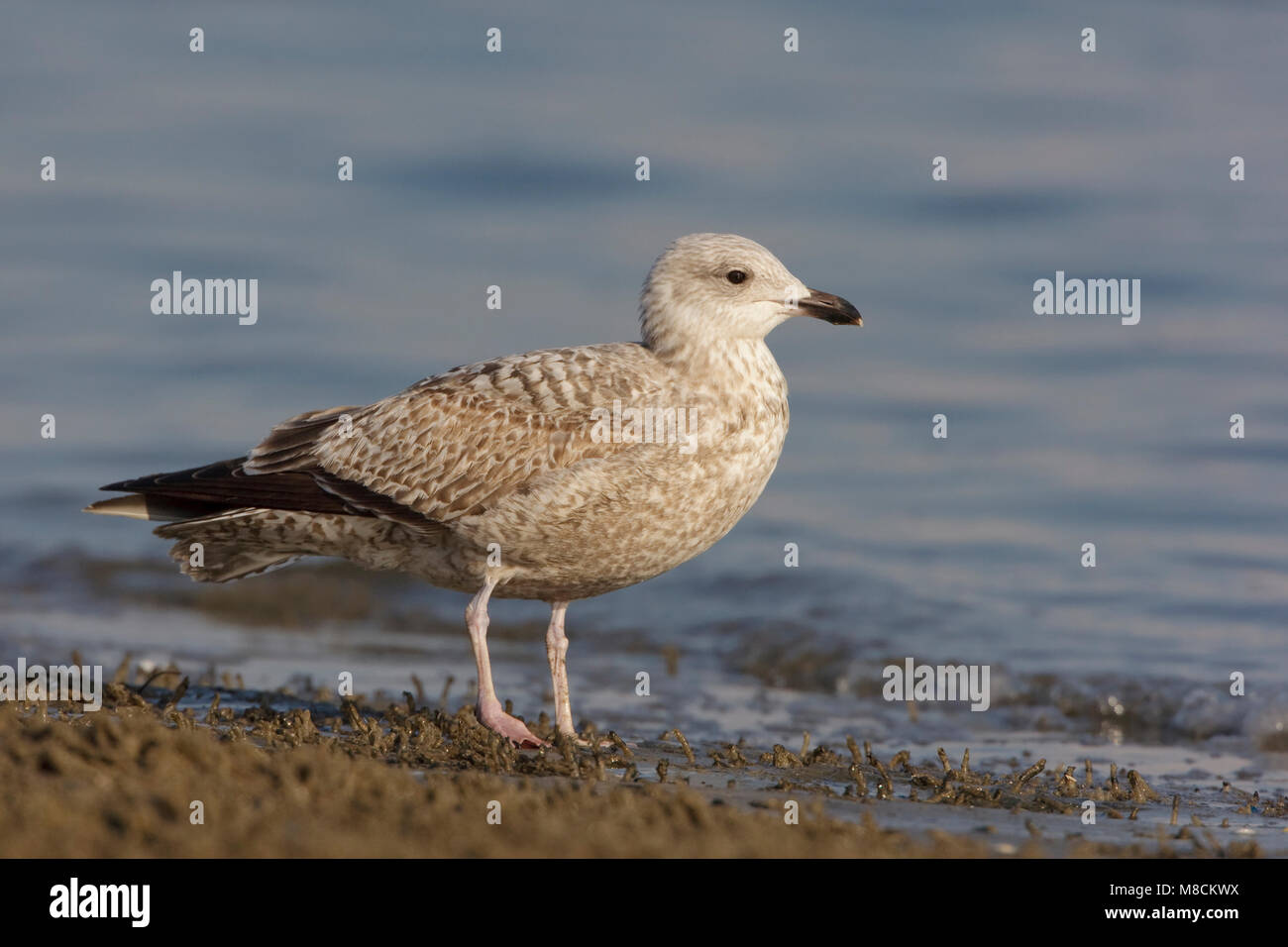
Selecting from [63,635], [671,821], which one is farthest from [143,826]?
[63,635]

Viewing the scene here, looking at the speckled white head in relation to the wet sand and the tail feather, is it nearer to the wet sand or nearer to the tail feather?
the wet sand

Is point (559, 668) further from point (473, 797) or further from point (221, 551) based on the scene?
point (473, 797)

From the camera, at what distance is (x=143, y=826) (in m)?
4.23

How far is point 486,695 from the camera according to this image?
6.89m

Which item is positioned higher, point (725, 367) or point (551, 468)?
point (725, 367)

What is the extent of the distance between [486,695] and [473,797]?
1.92 metres

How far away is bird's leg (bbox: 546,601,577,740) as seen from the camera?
278 inches

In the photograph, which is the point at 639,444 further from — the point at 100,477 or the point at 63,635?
the point at 100,477

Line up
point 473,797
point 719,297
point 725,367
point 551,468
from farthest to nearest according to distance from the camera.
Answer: point 719,297 → point 725,367 → point 551,468 → point 473,797

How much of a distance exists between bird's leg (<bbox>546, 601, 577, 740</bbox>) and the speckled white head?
57.8 inches

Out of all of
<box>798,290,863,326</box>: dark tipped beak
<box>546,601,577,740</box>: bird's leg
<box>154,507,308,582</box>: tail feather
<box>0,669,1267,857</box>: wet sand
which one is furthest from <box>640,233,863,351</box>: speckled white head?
<box>154,507,308,582</box>: tail feather

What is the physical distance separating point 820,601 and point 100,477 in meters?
8.12

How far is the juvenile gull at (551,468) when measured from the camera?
6824 mm

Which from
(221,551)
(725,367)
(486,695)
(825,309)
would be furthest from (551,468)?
(221,551)
